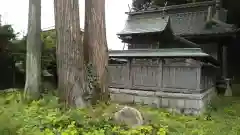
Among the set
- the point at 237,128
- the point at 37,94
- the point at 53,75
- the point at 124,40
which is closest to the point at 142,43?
the point at 124,40

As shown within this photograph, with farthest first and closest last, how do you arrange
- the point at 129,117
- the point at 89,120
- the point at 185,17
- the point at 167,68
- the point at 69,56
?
the point at 185,17, the point at 167,68, the point at 69,56, the point at 129,117, the point at 89,120

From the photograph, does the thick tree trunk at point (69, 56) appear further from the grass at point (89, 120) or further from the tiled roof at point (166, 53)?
the tiled roof at point (166, 53)

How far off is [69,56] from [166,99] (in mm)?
5051

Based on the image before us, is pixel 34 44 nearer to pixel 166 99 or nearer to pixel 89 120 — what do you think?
pixel 89 120

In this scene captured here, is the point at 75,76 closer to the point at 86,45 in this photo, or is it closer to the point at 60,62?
the point at 60,62

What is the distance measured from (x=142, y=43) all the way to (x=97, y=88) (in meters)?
6.34

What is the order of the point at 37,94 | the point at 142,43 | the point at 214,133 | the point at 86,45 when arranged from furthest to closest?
the point at 142,43 → the point at 37,94 → the point at 86,45 → the point at 214,133

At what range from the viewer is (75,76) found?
7270 millimetres

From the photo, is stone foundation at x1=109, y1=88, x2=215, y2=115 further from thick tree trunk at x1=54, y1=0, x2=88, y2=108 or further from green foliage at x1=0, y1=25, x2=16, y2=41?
green foliage at x1=0, y1=25, x2=16, y2=41

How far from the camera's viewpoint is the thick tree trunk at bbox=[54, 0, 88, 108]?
723 centimetres

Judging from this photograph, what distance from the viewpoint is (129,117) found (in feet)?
20.7

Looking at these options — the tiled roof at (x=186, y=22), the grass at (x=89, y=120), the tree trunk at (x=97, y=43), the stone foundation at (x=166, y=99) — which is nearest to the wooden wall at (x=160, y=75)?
the stone foundation at (x=166, y=99)

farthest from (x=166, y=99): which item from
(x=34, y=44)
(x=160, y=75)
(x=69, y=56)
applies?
(x=34, y=44)

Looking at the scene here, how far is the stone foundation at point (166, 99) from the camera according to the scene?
979 cm
